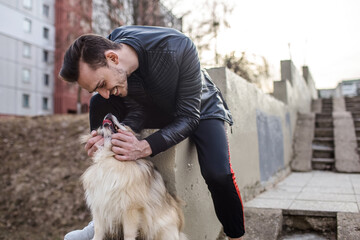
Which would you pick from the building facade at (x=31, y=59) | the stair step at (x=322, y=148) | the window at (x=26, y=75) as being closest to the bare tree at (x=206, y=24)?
the stair step at (x=322, y=148)

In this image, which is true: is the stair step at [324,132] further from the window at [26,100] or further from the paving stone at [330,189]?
the window at [26,100]

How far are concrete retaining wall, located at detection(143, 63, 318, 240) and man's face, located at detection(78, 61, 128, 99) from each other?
0.48m

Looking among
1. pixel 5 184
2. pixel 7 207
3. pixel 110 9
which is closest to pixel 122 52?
pixel 7 207

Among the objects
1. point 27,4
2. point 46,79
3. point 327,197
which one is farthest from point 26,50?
point 327,197

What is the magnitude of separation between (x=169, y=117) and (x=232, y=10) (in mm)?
11225

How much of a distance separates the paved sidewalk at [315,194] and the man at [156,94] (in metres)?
1.72

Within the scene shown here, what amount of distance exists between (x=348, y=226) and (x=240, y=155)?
1231mm

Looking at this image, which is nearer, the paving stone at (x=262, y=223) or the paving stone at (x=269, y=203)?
the paving stone at (x=262, y=223)

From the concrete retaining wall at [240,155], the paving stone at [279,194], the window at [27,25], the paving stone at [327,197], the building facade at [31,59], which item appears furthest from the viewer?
the window at [27,25]

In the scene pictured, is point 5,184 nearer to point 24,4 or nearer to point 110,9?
point 110,9

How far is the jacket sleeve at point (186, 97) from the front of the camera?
2.05 metres

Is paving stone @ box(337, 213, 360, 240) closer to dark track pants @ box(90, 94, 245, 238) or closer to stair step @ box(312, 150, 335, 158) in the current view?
dark track pants @ box(90, 94, 245, 238)

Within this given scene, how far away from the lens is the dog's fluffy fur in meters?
1.79

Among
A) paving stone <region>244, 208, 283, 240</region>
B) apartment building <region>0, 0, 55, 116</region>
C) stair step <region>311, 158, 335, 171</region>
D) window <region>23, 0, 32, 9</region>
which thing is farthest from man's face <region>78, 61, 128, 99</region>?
window <region>23, 0, 32, 9</region>
